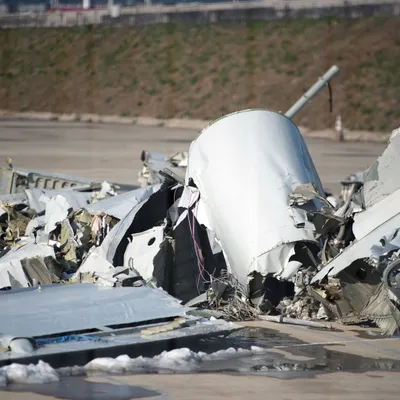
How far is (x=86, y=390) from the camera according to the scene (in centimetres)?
727

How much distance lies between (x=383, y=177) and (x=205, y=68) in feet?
151

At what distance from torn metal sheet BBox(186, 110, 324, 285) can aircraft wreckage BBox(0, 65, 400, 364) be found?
1cm

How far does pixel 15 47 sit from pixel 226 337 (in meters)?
54.2

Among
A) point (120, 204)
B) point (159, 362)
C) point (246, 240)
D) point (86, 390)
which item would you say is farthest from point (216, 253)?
point (86, 390)

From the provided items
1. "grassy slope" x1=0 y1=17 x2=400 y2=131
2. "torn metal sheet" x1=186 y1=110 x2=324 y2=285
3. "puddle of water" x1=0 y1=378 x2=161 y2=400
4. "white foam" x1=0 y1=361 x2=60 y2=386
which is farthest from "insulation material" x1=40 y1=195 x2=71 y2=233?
"grassy slope" x1=0 y1=17 x2=400 y2=131

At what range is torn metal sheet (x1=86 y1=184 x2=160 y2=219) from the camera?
11555 mm

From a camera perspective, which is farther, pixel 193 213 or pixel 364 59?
pixel 364 59

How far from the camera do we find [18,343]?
25.1 feet

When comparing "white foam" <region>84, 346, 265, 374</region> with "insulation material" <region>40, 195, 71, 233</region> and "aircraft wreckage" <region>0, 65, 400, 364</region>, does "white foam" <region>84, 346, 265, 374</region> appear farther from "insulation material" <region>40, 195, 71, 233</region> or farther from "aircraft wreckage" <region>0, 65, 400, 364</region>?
"insulation material" <region>40, 195, 71, 233</region>

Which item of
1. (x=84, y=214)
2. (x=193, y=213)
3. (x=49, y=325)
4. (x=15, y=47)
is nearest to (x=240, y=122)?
(x=193, y=213)

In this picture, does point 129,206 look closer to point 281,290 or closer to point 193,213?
point 193,213

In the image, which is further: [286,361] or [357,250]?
[357,250]

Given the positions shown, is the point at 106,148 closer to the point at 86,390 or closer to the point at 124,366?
the point at 124,366

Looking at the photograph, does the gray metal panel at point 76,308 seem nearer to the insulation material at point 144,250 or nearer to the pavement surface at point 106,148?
the insulation material at point 144,250
